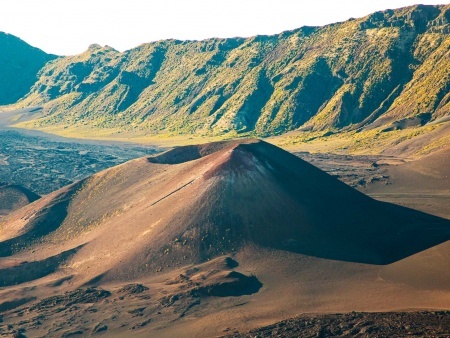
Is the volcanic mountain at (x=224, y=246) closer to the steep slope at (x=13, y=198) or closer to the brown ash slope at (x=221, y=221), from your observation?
the brown ash slope at (x=221, y=221)

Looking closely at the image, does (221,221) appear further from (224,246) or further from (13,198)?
(13,198)

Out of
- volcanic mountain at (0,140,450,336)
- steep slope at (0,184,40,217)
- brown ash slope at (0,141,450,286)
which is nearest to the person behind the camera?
volcanic mountain at (0,140,450,336)

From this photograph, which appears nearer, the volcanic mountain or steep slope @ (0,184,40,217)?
the volcanic mountain

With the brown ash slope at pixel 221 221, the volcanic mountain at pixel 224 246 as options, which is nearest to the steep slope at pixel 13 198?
the volcanic mountain at pixel 224 246

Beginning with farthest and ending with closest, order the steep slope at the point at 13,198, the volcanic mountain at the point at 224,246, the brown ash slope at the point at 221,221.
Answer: the steep slope at the point at 13,198
the brown ash slope at the point at 221,221
the volcanic mountain at the point at 224,246

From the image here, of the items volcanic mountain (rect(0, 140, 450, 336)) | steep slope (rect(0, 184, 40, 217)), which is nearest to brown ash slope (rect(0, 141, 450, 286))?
volcanic mountain (rect(0, 140, 450, 336))

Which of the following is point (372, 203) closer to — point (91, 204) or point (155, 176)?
point (155, 176)

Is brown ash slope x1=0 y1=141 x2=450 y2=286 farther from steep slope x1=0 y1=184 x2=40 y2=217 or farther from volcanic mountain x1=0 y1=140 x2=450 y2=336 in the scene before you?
steep slope x1=0 y1=184 x2=40 y2=217
